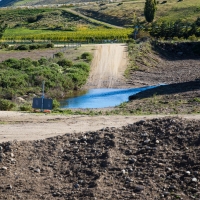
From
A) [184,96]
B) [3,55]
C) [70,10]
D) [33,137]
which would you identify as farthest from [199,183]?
[70,10]

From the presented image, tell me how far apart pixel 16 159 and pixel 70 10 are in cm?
12828

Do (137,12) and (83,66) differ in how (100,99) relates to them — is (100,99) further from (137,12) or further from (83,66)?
(137,12)

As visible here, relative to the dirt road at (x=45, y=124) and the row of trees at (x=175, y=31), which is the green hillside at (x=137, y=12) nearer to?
the row of trees at (x=175, y=31)

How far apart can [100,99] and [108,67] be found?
16121 millimetres

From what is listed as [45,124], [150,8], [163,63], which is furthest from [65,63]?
[150,8]

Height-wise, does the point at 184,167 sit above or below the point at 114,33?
above

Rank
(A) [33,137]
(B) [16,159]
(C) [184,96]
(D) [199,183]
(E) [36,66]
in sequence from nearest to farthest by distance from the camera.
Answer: (D) [199,183], (B) [16,159], (A) [33,137], (C) [184,96], (E) [36,66]

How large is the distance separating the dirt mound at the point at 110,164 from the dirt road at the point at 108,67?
112 feet

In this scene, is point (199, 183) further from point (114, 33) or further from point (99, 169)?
point (114, 33)

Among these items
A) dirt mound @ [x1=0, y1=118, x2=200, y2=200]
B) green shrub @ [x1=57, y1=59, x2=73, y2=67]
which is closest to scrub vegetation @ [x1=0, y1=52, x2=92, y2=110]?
green shrub @ [x1=57, y1=59, x2=73, y2=67]

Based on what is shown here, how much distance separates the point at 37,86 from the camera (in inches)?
1842

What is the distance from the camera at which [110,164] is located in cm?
1488

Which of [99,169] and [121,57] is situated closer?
[99,169]

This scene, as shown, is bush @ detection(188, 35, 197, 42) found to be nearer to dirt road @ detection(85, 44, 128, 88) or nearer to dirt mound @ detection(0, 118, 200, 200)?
dirt road @ detection(85, 44, 128, 88)
